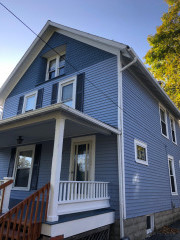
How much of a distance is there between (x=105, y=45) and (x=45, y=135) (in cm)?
389

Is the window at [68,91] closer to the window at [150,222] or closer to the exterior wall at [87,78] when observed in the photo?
the exterior wall at [87,78]

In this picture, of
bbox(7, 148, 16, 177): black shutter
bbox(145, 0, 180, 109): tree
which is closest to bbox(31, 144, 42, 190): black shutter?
bbox(7, 148, 16, 177): black shutter

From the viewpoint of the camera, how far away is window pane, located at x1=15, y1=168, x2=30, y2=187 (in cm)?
750

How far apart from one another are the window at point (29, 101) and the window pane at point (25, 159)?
205 cm

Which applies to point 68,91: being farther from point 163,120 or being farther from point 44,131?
point 163,120

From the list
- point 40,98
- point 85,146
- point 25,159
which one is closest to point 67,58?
point 40,98

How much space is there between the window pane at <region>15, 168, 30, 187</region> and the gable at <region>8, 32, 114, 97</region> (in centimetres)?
392

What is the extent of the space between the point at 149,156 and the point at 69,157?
10.0 feet

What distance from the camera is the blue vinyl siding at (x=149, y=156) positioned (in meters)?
5.66

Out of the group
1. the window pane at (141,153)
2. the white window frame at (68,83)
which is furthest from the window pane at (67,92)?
the window pane at (141,153)

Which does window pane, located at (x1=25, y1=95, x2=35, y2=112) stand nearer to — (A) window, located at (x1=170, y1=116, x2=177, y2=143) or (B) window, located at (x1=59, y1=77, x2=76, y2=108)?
(B) window, located at (x1=59, y1=77, x2=76, y2=108)

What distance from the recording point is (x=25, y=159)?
7.91 meters

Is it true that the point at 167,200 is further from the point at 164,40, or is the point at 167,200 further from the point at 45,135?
the point at 164,40

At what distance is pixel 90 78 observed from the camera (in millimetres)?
7113
